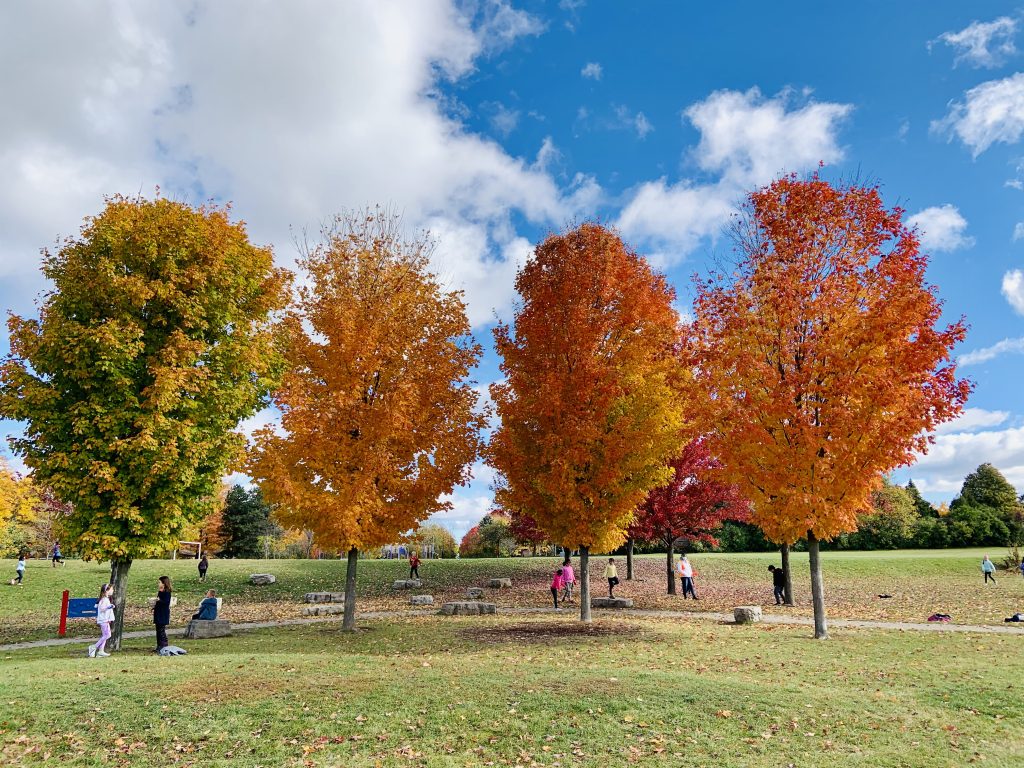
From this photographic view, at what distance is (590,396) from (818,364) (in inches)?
224

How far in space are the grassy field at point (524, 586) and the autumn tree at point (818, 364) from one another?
28.6 feet

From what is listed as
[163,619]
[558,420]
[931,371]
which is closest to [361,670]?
[163,619]

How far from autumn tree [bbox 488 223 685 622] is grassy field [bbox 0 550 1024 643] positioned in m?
9.42

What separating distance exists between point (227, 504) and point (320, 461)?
45.5 meters

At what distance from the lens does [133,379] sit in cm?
1477

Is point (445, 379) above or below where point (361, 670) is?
above

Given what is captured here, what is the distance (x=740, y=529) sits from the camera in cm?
5594

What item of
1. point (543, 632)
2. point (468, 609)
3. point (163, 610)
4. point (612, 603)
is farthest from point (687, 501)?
point (163, 610)

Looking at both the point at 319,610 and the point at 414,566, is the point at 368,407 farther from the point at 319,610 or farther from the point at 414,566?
the point at 414,566

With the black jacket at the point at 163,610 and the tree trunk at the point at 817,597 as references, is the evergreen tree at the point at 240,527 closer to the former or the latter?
the black jacket at the point at 163,610

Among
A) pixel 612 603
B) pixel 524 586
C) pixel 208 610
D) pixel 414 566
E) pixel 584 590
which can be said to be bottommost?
pixel 524 586

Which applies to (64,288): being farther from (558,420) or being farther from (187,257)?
(558,420)

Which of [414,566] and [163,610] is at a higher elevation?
[163,610]

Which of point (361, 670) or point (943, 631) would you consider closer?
point (361, 670)
